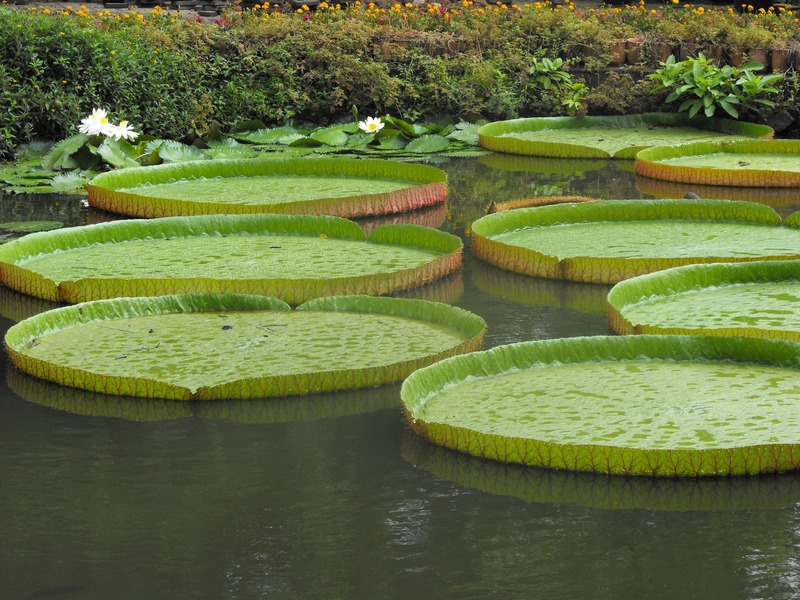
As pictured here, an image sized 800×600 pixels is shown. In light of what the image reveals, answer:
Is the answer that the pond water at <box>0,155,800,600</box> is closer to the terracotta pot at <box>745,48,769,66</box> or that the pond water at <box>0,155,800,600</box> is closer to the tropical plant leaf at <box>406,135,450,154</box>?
the tropical plant leaf at <box>406,135,450,154</box>

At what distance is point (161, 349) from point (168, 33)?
6048mm

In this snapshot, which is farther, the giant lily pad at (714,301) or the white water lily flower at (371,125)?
the white water lily flower at (371,125)

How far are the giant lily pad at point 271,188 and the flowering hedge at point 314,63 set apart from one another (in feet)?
5.11

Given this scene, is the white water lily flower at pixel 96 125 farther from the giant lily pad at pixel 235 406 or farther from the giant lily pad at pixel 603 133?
the giant lily pad at pixel 235 406

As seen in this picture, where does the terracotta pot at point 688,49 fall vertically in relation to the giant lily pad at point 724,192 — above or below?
above

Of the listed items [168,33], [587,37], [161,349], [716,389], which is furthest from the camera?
[587,37]

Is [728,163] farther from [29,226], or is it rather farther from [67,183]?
[29,226]

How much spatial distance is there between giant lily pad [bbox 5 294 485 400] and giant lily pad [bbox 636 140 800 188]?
3.61 metres

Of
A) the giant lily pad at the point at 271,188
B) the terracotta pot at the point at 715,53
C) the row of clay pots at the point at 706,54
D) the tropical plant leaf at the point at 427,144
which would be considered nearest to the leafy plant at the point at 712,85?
the row of clay pots at the point at 706,54

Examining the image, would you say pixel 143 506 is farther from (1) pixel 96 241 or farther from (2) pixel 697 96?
(2) pixel 697 96

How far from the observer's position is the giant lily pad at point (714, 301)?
4488 millimetres

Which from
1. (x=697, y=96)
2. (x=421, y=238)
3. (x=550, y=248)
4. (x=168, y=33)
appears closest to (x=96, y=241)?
(x=421, y=238)

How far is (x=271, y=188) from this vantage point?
24.3ft

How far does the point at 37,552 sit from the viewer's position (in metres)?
3.05
